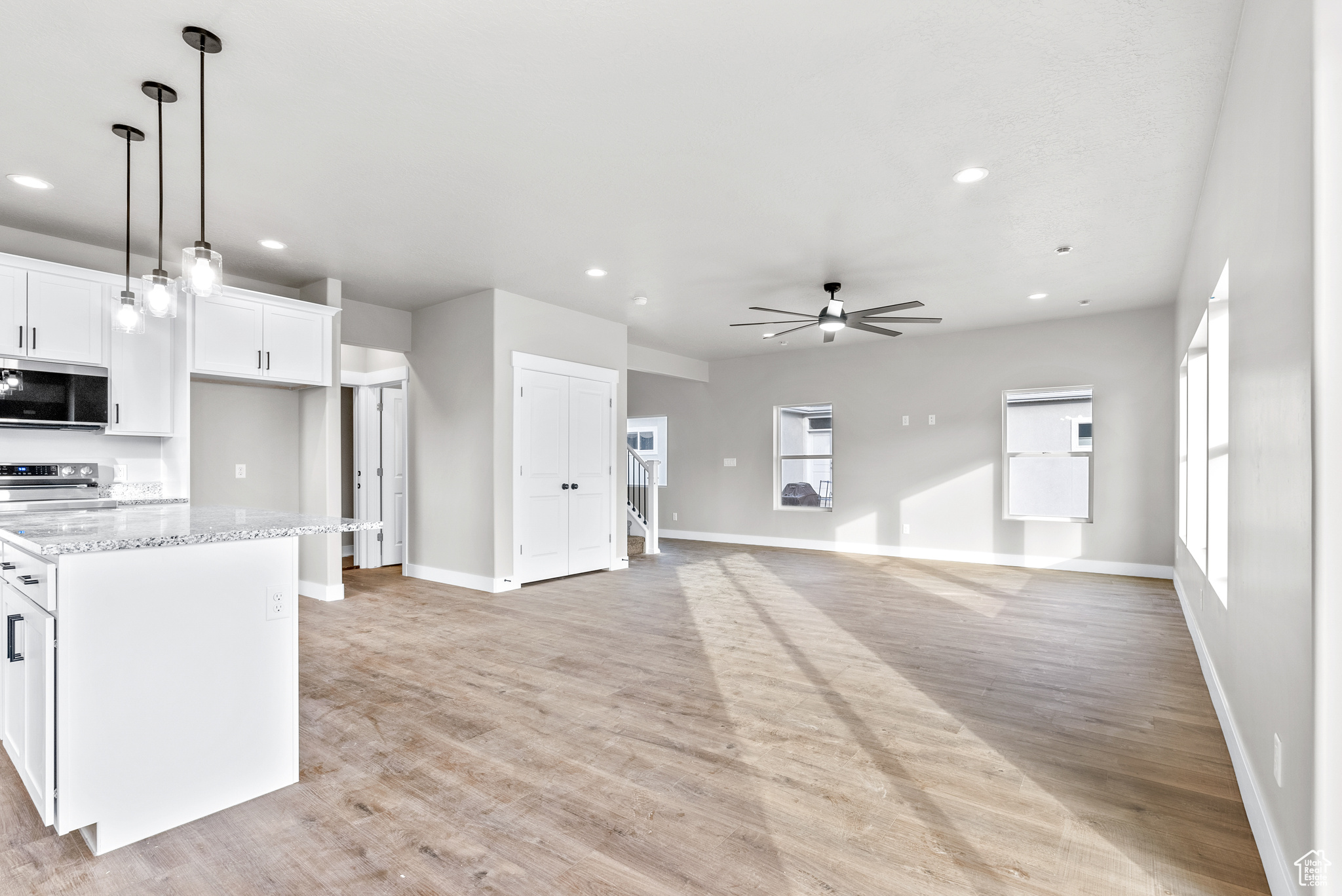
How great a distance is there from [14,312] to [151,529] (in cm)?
286

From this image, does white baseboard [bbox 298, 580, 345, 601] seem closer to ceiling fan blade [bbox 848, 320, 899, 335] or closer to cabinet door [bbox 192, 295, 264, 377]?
cabinet door [bbox 192, 295, 264, 377]

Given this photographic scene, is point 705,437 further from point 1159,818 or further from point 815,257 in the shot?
point 1159,818

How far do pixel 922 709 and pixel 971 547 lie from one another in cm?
505

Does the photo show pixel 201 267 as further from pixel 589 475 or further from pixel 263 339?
pixel 589 475

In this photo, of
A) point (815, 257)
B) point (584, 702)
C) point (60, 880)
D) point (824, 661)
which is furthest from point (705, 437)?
point (60, 880)

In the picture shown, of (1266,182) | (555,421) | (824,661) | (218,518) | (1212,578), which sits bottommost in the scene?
(824,661)

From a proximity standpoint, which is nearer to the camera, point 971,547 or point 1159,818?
point 1159,818

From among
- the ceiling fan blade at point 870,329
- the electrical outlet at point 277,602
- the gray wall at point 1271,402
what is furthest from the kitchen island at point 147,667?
the ceiling fan blade at point 870,329

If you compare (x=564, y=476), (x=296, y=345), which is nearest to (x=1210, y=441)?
(x=564, y=476)

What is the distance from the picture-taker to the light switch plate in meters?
2.34

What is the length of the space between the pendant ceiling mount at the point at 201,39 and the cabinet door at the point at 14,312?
101 inches

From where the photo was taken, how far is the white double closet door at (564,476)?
240 inches

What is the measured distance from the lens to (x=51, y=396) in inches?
159

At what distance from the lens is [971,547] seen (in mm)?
7590
